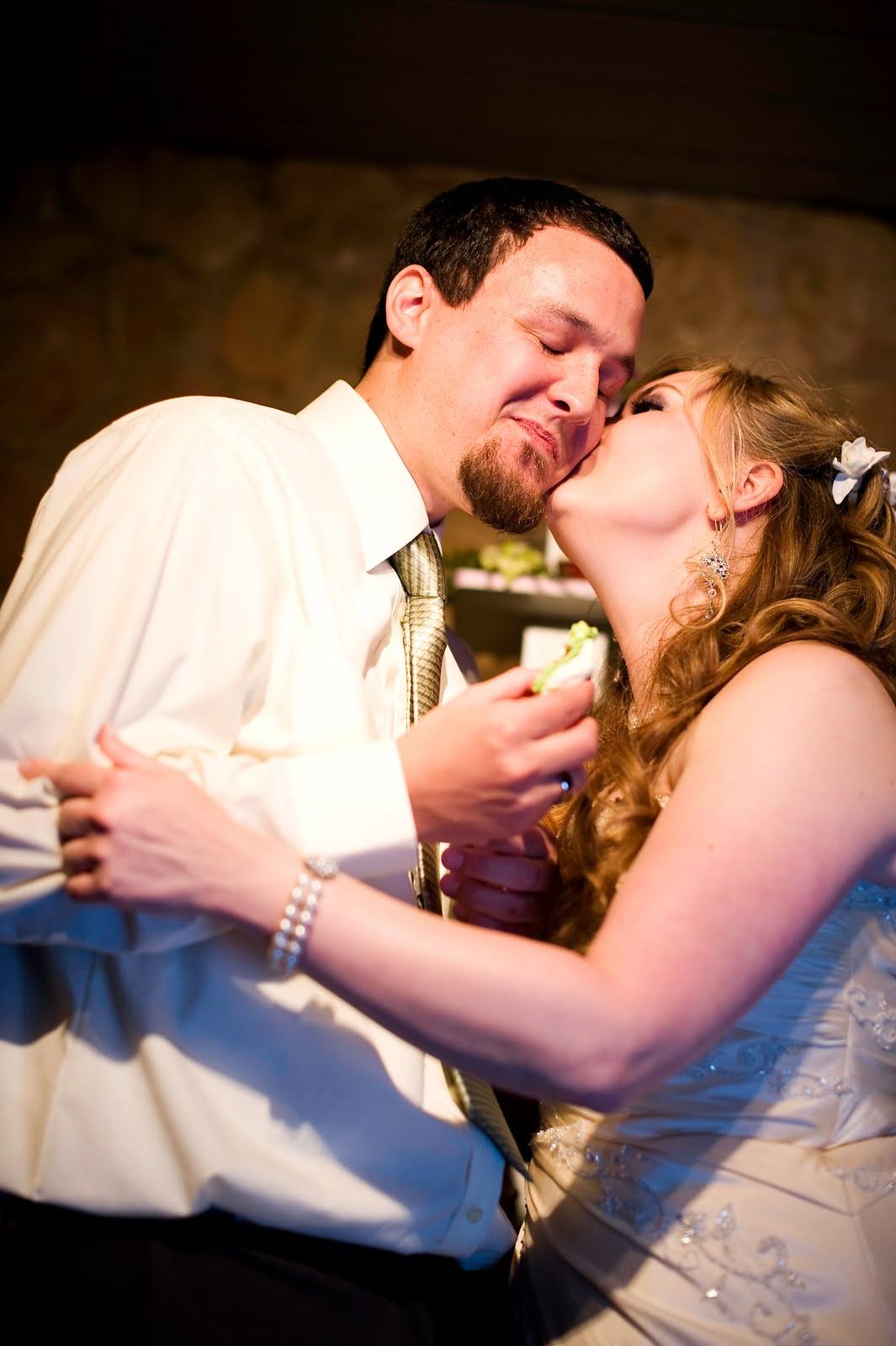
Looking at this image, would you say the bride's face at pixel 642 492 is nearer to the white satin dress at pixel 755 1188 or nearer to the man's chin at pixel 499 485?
the man's chin at pixel 499 485

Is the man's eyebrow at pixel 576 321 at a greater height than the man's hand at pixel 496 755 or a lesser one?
greater

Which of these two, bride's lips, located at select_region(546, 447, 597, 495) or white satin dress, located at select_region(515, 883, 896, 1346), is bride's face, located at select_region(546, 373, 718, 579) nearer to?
bride's lips, located at select_region(546, 447, 597, 495)

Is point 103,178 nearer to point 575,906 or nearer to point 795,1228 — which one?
point 575,906

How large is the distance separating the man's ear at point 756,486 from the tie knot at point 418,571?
18.5 inches

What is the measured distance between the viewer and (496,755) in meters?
1.18

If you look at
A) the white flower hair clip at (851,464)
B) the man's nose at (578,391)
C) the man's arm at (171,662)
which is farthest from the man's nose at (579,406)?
the man's arm at (171,662)

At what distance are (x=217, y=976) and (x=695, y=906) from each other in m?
0.54

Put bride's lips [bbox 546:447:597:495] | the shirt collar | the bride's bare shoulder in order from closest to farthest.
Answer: the bride's bare shoulder → the shirt collar → bride's lips [bbox 546:447:597:495]

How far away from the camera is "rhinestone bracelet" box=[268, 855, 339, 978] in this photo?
1095mm

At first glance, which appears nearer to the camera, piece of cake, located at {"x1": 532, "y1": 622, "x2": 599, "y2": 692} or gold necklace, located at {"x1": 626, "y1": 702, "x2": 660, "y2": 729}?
piece of cake, located at {"x1": 532, "y1": 622, "x2": 599, "y2": 692}

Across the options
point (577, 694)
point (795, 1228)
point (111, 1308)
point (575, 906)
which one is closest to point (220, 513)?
point (577, 694)

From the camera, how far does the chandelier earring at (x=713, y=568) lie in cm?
178

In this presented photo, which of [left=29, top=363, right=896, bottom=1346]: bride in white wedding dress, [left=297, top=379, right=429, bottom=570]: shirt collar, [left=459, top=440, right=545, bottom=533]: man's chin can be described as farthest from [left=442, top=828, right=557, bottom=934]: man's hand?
[left=459, top=440, right=545, bottom=533]: man's chin

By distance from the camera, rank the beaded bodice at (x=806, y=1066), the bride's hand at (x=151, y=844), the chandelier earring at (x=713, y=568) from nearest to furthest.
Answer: the bride's hand at (x=151, y=844) → the beaded bodice at (x=806, y=1066) → the chandelier earring at (x=713, y=568)
